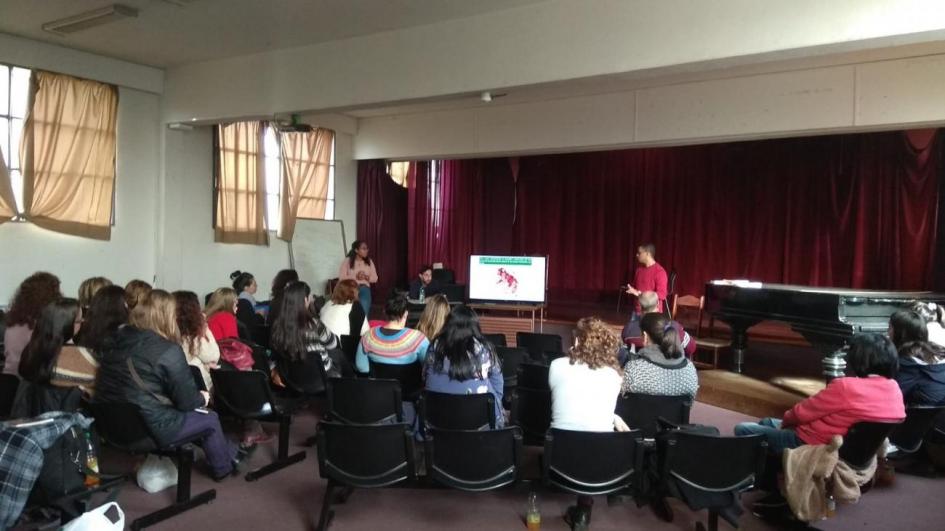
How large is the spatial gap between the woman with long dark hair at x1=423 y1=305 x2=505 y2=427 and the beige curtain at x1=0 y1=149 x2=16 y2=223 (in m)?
5.75

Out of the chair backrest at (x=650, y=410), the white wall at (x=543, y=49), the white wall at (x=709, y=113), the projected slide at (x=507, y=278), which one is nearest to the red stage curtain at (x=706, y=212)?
the white wall at (x=709, y=113)

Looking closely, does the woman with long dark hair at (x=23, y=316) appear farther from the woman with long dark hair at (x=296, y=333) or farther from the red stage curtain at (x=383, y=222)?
the red stage curtain at (x=383, y=222)

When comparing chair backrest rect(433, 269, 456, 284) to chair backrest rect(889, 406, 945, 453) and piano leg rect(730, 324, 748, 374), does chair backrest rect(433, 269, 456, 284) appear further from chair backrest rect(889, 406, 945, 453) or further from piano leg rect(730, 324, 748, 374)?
chair backrest rect(889, 406, 945, 453)

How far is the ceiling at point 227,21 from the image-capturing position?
5.68 metres

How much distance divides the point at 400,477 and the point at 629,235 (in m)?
8.55

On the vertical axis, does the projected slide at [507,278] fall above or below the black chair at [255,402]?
above

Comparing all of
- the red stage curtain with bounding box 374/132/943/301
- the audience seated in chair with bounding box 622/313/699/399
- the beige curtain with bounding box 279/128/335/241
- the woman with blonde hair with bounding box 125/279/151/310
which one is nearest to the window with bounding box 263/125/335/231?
the beige curtain with bounding box 279/128/335/241

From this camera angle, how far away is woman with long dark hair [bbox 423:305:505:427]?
11.6ft

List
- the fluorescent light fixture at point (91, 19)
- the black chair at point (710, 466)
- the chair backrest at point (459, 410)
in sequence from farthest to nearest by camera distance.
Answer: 1. the fluorescent light fixture at point (91, 19)
2. the chair backrest at point (459, 410)
3. the black chair at point (710, 466)

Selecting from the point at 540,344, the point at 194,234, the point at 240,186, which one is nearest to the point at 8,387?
the point at 540,344

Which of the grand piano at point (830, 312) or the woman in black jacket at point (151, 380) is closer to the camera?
the woman in black jacket at point (151, 380)

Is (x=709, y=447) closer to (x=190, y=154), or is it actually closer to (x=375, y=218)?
(x=190, y=154)

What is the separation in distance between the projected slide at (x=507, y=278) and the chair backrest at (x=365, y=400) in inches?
181

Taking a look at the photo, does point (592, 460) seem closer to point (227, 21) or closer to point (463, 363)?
point (463, 363)
